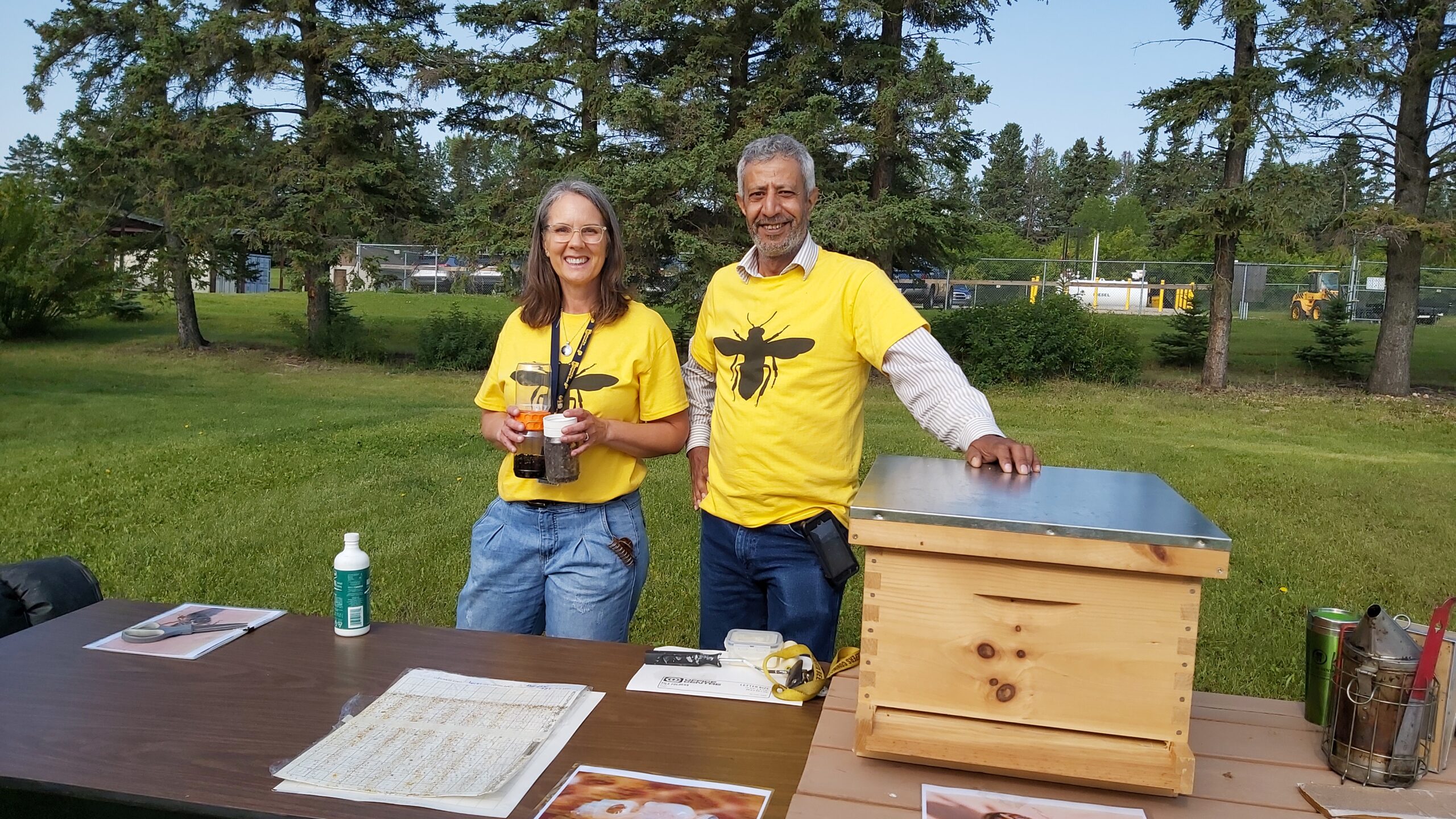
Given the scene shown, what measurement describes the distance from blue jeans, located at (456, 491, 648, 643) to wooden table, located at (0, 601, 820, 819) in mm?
224

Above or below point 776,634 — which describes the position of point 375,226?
above

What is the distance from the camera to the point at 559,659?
2.53m

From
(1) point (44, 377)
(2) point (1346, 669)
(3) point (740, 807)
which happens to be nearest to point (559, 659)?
(3) point (740, 807)

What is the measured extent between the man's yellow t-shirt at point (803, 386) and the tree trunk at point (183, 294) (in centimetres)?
2185

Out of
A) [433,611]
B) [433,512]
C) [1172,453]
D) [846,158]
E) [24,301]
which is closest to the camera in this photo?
[433,611]

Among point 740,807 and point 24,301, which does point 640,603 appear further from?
point 24,301

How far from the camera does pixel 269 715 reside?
2.18m

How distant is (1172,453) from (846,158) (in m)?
9.56

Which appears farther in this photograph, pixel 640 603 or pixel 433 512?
pixel 433 512

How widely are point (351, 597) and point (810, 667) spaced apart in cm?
120

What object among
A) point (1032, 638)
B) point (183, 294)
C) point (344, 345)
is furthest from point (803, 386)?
point (183, 294)

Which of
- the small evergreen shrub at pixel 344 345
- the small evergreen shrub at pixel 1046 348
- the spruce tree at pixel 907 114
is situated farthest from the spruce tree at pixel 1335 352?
the small evergreen shrub at pixel 344 345

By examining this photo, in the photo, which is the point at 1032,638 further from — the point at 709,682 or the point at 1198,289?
the point at 1198,289

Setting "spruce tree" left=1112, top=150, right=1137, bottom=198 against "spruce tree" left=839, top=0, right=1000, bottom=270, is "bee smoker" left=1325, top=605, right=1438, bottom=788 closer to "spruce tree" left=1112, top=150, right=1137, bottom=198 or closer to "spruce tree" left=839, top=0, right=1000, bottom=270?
"spruce tree" left=839, top=0, right=1000, bottom=270
